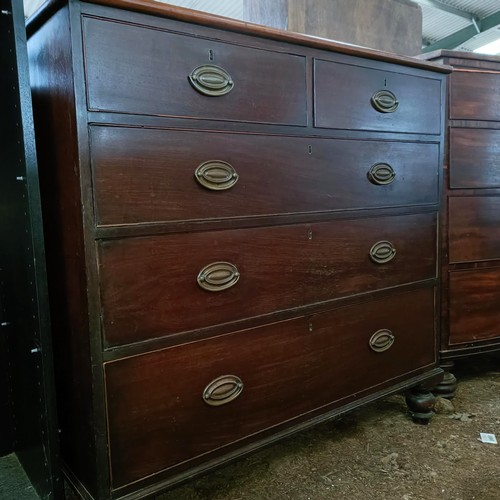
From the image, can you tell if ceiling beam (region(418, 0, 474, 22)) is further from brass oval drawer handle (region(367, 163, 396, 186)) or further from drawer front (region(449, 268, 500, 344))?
brass oval drawer handle (region(367, 163, 396, 186))

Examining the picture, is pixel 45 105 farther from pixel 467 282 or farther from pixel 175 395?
pixel 467 282

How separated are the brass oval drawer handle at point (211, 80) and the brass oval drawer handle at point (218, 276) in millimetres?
379

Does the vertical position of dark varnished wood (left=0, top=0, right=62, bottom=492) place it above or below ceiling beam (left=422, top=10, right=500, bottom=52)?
below

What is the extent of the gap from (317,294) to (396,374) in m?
0.47

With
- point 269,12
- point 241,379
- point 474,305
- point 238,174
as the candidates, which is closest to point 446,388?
point 474,305

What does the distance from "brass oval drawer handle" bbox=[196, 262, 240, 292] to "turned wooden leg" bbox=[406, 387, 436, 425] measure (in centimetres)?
90

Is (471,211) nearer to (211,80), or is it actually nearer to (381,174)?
(381,174)

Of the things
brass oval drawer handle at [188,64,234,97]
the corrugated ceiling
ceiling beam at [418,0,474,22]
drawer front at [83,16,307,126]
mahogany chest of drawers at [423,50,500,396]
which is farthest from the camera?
ceiling beam at [418,0,474,22]

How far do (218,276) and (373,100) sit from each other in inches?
27.5

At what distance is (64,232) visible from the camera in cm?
96

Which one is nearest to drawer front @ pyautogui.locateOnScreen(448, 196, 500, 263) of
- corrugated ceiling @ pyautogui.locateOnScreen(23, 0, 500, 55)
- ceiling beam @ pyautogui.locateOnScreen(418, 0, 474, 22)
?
corrugated ceiling @ pyautogui.locateOnScreen(23, 0, 500, 55)

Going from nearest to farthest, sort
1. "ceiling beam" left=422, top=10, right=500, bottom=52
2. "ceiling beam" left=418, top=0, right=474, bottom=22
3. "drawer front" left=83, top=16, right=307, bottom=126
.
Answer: "drawer front" left=83, top=16, right=307, bottom=126 < "ceiling beam" left=418, top=0, right=474, bottom=22 < "ceiling beam" left=422, top=10, right=500, bottom=52

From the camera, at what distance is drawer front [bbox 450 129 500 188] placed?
1694 millimetres

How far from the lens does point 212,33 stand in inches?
39.1
